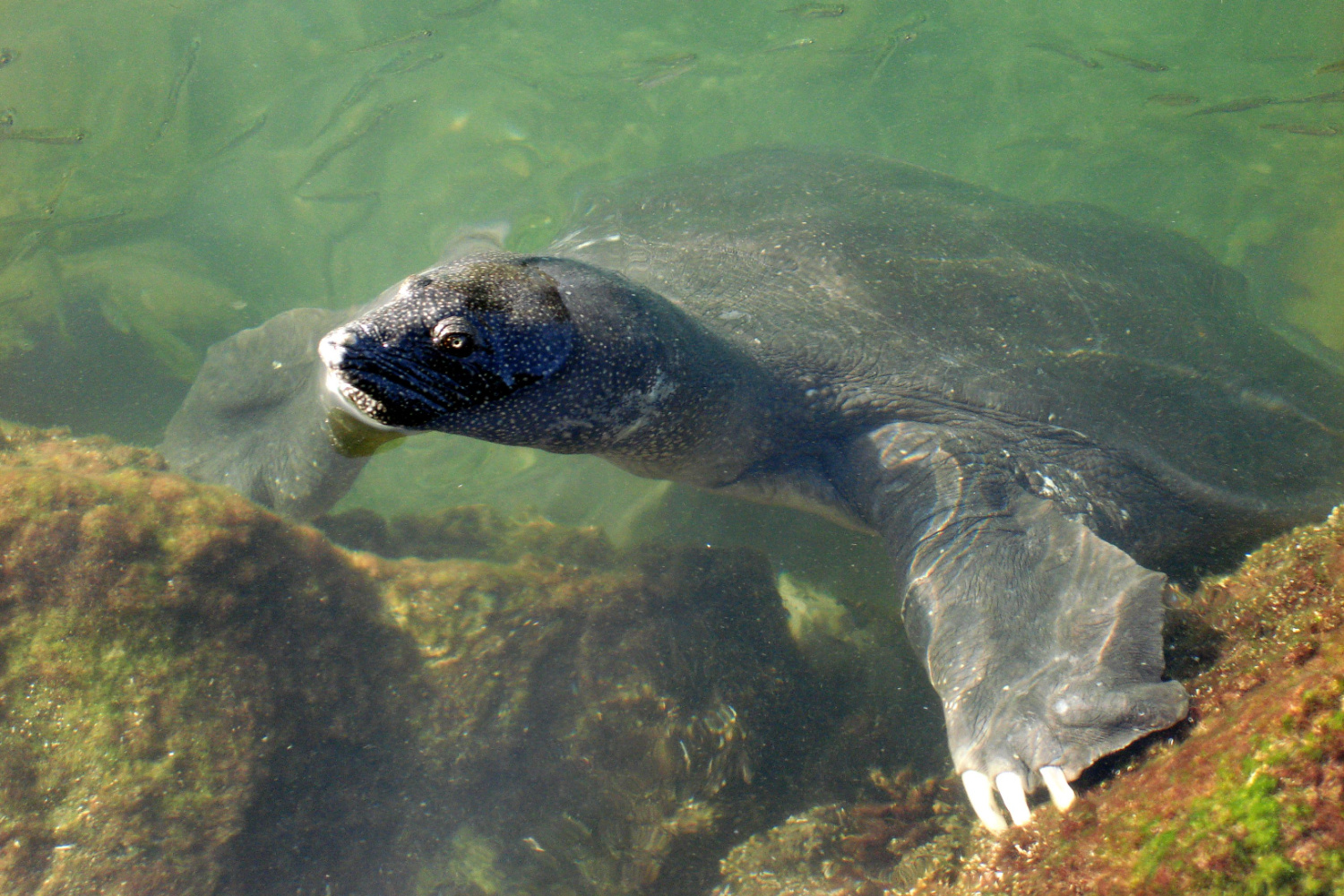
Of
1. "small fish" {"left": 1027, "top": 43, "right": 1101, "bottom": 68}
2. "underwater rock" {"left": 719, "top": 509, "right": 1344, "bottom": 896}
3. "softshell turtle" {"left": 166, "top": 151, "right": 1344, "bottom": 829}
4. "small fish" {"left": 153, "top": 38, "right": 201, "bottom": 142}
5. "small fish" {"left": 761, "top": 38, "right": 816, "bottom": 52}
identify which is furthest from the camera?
"small fish" {"left": 761, "top": 38, "right": 816, "bottom": 52}

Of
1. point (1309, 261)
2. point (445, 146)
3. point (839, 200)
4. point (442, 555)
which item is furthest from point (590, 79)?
point (1309, 261)

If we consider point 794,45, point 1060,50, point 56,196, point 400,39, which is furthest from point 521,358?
point 1060,50

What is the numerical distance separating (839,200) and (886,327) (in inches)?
65.7

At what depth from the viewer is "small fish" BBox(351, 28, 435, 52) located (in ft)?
32.5

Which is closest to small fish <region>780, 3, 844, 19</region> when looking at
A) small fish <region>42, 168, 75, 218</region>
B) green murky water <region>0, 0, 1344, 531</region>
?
green murky water <region>0, 0, 1344, 531</region>

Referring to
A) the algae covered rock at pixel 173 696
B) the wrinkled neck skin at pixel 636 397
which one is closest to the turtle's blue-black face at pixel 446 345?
the wrinkled neck skin at pixel 636 397

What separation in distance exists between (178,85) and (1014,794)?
13523 mm

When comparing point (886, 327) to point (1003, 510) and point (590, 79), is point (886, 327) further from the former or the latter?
point (590, 79)

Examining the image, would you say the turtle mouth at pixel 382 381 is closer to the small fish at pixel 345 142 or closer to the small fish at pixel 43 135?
the small fish at pixel 345 142

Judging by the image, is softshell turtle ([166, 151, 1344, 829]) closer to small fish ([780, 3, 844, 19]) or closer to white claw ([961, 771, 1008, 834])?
white claw ([961, 771, 1008, 834])

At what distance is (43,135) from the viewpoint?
8484 millimetres

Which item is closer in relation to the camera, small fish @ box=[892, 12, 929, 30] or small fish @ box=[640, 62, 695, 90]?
small fish @ box=[640, 62, 695, 90]

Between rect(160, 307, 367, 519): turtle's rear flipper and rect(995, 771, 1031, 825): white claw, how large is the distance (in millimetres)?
4610

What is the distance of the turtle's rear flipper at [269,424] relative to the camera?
16.0 ft
